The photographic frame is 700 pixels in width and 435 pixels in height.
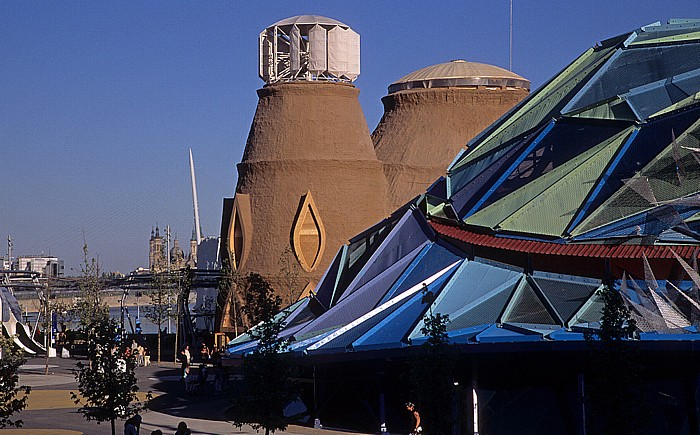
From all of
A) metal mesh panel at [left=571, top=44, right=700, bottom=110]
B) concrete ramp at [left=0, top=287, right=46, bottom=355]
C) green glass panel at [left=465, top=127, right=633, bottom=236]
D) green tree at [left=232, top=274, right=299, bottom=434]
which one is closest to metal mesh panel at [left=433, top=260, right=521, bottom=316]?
green glass panel at [left=465, top=127, right=633, bottom=236]

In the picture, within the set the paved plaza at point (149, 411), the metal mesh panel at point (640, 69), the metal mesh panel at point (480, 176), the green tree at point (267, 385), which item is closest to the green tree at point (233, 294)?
the paved plaza at point (149, 411)

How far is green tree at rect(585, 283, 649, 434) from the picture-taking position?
21.4m

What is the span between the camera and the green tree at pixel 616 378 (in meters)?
21.4

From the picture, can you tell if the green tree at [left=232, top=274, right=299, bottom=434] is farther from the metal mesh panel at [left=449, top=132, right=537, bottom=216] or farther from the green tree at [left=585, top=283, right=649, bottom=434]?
the metal mesh panel at [left=449, top=132, right=537, bottom=216]

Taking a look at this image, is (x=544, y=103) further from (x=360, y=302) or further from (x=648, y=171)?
(x=360, y=302)

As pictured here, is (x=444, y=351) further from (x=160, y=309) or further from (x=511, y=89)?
(x=511, y=89)

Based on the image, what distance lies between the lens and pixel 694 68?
3191 centimetres

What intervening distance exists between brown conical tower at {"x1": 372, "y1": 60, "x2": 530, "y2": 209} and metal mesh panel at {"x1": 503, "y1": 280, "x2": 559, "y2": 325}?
33089 mm

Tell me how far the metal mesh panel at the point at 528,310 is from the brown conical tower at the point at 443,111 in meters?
33.1

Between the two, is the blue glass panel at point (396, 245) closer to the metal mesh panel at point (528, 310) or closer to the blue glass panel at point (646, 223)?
the metal mesh panel at point (528, 310)

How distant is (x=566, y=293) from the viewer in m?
29.5

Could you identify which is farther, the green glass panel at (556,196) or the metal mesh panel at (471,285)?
the metal mesh panel at (471,285)

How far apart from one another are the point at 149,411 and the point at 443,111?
32363mm

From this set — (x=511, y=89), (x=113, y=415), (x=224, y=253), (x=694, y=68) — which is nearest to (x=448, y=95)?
(x=511, y=89)
